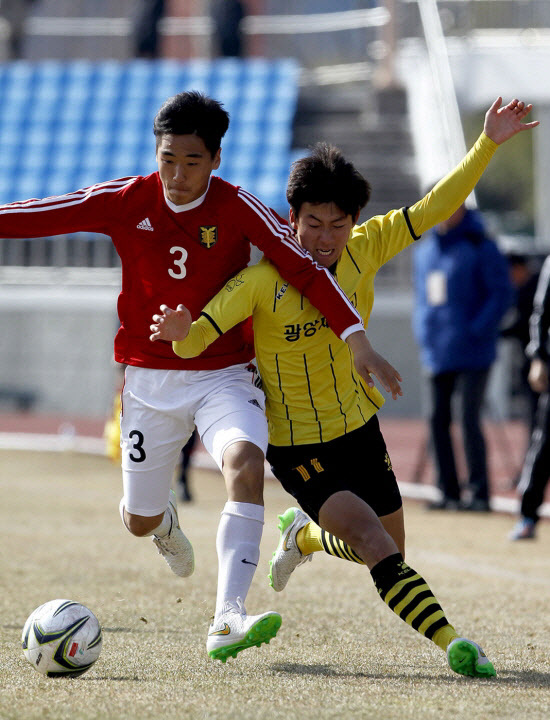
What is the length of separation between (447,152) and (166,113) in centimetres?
1491

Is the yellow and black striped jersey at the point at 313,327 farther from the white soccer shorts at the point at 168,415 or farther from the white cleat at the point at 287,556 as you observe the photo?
the white cleat at the point at 287,556

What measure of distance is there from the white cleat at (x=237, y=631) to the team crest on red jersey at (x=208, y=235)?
1339 millimetres

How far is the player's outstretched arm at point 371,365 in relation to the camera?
427 cm

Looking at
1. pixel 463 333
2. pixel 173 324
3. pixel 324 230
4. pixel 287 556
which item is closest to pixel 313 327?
pixel 324 230

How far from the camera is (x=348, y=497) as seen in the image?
15.1ft

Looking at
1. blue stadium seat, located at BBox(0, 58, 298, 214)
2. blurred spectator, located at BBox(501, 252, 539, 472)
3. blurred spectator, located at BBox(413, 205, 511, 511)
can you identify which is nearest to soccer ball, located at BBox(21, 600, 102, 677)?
blurred spectator, located at BBox(413, 205, 511, 511)

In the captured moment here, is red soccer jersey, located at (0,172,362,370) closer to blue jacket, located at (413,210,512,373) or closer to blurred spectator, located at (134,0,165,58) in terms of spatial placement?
blue jacket, located at (413,210,512,373)

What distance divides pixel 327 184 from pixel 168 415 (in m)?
1.05

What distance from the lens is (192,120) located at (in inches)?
181

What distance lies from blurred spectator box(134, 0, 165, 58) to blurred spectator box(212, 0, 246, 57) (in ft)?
3.38

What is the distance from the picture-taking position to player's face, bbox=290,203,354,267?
15.4ft

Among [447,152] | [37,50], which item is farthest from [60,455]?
[37,50]

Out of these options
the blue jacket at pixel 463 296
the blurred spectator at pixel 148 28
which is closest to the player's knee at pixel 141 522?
the blue jacket at pixel 463 296

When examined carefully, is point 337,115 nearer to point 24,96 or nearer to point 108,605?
point 24,96
